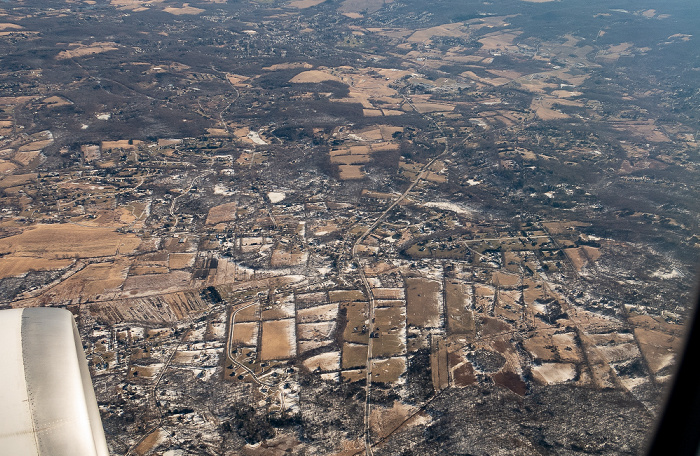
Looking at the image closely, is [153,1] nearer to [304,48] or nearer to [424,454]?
[304,48]

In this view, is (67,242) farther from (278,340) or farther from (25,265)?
(278,340)

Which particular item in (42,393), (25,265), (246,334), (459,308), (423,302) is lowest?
(423,302)

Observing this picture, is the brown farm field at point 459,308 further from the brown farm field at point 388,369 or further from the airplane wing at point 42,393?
the airplane wing at point 42,393

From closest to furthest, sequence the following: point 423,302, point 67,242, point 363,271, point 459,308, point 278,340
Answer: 1. point 278,340
2. point 459,308
3. point 423,302
4. point 363,271
5. point 67,242

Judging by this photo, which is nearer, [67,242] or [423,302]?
[423,302]

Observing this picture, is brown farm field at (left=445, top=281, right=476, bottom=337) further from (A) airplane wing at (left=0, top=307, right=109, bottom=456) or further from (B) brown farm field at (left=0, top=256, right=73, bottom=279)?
(B) brown farm field at (left=0, top=256, right=73, bottom=279)

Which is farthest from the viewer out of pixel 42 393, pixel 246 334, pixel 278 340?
pixel 246 334

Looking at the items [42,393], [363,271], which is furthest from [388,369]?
[42,393]

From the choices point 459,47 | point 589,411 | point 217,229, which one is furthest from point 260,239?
point 459,47

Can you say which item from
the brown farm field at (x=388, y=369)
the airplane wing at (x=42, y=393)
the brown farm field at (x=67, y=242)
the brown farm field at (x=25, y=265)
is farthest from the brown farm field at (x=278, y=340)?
the airplane wing at (x=42, y=393)
